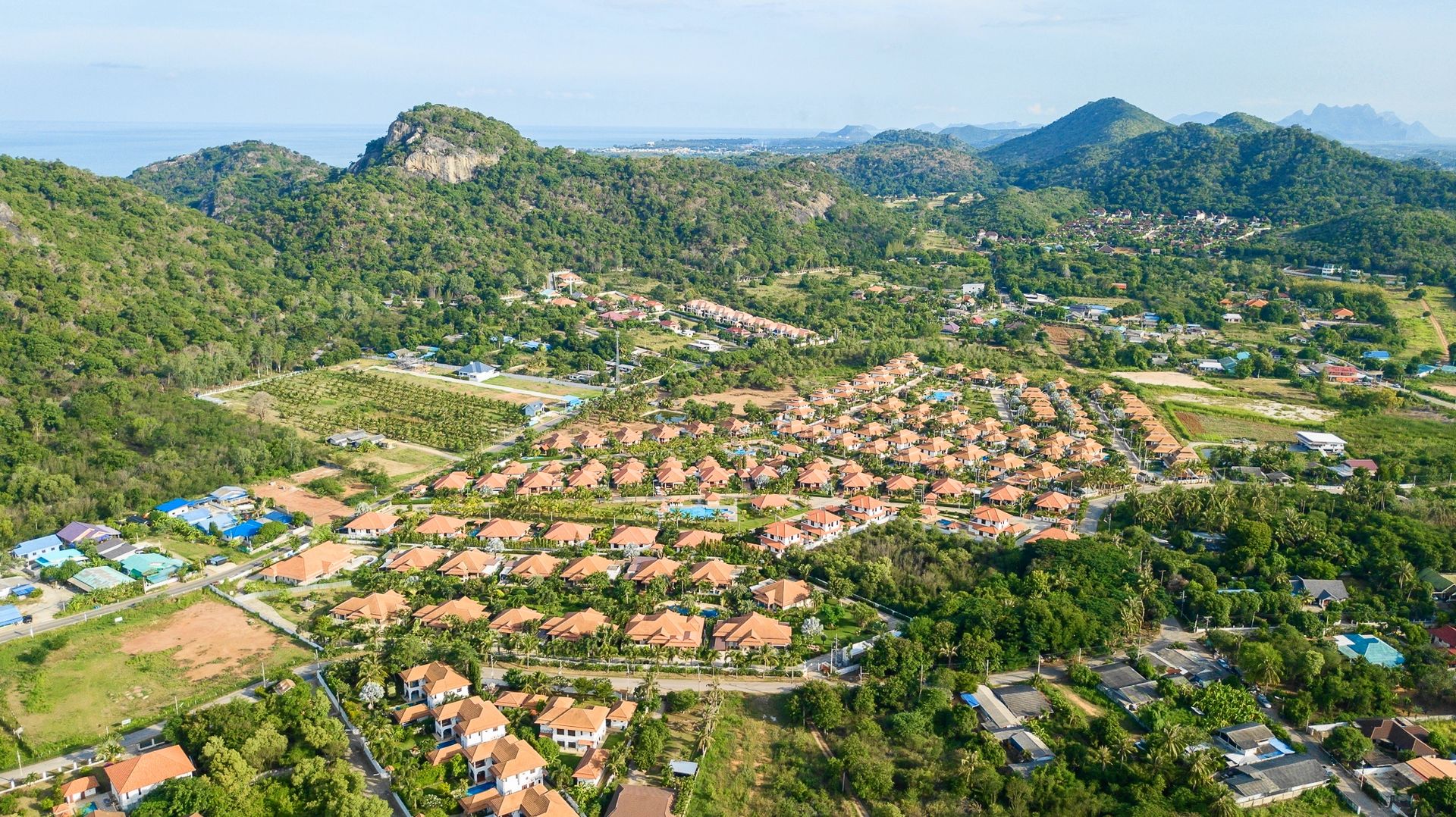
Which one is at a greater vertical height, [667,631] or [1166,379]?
[1166,379]

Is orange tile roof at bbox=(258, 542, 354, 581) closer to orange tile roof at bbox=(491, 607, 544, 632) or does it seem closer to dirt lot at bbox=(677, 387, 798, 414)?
orange tile roof at bbox=(491, 607, 544, 632)

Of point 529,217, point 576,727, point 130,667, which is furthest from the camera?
point 529,217

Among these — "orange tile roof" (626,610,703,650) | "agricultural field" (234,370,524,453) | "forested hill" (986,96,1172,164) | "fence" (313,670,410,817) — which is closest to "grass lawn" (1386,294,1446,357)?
"orange tile roof" (626,610,703,650)

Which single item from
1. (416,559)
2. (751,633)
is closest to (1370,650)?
(751,633)

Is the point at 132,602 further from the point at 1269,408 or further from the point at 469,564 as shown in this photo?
the point at 1269,408

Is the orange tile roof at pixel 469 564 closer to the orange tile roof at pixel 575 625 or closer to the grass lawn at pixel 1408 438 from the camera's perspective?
the orange tile roof at pixel 575 625

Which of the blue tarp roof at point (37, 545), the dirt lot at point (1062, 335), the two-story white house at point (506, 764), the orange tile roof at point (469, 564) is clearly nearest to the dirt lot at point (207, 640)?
the orange tile roof at point (469, 564)

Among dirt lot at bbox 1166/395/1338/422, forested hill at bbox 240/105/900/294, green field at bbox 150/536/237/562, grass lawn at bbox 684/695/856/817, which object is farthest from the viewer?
forested hill at bbox 240/105/900/294

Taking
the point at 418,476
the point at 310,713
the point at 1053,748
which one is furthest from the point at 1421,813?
the point at 418,476
